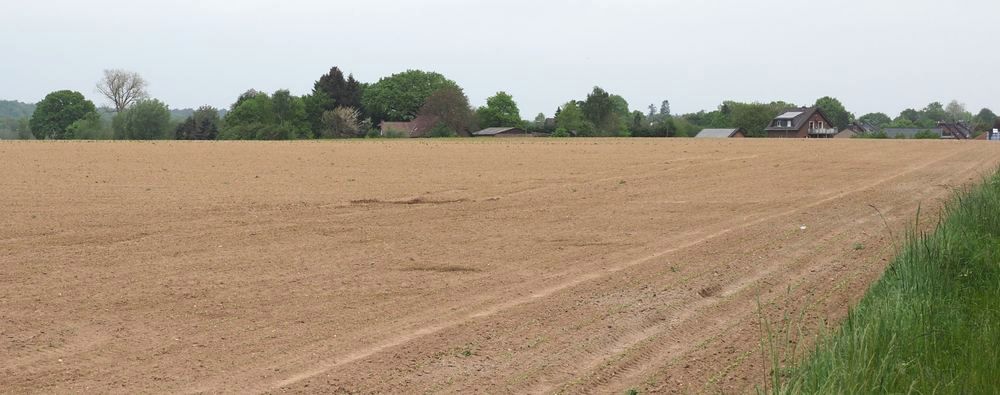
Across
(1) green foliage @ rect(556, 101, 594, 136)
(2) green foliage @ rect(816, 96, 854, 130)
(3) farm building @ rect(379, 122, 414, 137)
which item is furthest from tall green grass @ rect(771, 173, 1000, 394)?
(2) green foliage @ rect(816, 96, 854, 130)

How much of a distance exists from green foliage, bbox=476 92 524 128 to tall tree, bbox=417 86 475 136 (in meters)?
13.2

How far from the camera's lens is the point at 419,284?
10.2m

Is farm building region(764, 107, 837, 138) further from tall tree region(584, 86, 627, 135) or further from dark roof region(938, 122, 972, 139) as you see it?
dark roof region(938, 122, 972, 139)

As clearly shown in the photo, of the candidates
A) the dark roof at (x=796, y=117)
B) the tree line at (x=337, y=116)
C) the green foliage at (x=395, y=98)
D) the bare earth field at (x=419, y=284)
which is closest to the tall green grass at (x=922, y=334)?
the bare earth field at (x=419, y=284)

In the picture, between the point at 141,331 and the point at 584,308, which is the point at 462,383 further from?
the point at 141,331

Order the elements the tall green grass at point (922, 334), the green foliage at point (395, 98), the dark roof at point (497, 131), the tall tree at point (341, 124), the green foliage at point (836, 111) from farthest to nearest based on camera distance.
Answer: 1. the green foliage at point (836, 111)
2. the green foliage at point (395, 98)
3. the dark roof at point (497, 131)
4. the tall tree at point (341, 124)
5. the tall green grass at point (922, 334)

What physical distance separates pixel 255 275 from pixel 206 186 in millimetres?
13129

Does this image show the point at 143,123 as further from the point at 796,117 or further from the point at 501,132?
the point at 796,117

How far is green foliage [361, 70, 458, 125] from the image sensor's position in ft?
461

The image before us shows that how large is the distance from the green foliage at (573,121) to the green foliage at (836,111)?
242ft

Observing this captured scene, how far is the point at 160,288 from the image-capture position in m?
9.81

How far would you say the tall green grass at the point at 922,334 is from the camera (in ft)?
15.8

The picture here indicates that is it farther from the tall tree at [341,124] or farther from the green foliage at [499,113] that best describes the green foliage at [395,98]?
the tall tree at [341,124]

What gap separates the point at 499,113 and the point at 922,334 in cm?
13505
